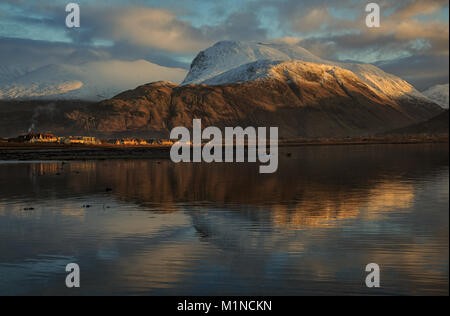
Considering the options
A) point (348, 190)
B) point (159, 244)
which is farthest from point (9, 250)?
point (348, 190)

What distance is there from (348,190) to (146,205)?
14.9m

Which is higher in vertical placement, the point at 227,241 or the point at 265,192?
the point at 265,192

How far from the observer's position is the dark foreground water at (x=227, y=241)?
47.3 ft

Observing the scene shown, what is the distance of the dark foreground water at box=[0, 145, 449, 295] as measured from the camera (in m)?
14.4

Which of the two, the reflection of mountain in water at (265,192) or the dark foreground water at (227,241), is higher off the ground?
the reflection of mountain in water at (265,192)

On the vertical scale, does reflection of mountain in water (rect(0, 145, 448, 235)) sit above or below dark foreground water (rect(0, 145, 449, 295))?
above

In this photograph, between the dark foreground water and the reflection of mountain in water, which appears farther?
the reflection of mountain in water

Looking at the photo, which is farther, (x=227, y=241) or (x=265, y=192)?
(x=265, y=192)

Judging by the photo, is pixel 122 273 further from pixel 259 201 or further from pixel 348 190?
pixel 348 190

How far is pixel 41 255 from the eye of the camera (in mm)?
17766

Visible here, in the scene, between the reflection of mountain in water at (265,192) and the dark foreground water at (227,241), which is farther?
the reflection of mountain in water at (265,192)

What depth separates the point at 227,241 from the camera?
19844 mm
